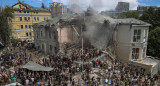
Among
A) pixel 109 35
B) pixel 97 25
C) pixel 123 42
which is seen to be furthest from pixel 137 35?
pixel 97 25

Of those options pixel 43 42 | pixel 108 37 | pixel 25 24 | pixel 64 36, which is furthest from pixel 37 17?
pixel 108 37

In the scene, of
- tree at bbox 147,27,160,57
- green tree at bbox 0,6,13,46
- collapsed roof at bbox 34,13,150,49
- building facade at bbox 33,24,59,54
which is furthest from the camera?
green tree at bbox 0,6,13,46

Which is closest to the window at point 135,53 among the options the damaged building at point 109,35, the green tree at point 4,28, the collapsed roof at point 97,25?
the damaged building at point 109,35

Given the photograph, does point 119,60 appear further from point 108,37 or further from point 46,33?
point 46,33

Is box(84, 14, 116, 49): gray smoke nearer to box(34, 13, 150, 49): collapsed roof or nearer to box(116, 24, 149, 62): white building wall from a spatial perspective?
box(34, 13, 150, 49): collapsed roof

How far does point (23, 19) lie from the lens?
4816 centimetres

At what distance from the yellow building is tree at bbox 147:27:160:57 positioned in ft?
133

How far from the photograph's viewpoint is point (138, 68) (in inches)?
941

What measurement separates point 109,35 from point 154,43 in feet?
40.7

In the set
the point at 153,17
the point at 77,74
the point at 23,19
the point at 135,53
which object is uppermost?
the point at 23,19

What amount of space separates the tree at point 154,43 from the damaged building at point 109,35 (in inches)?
207

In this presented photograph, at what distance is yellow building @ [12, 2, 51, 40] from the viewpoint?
46.6 metres

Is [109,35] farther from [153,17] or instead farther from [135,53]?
[153,17]

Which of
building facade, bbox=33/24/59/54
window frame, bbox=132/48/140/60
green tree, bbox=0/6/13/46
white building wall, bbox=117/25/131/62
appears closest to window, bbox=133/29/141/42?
white building wall, bbox=117/25/131/62
